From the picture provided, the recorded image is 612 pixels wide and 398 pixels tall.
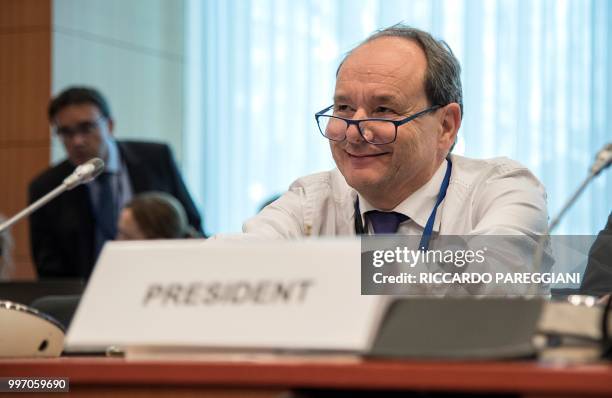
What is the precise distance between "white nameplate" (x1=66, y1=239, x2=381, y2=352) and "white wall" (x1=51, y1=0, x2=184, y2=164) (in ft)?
16.3

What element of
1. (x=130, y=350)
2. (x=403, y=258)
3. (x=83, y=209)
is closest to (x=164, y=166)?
(x=83, y=209)

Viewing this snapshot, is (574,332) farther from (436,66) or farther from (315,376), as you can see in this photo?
(436,66)

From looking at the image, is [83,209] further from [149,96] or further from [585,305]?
[585,305]

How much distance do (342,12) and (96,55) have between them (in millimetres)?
1514

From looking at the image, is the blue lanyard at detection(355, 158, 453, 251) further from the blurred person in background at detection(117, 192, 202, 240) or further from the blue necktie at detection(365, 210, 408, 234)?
the blurred person in background at detection(117, 192, 202, 240)

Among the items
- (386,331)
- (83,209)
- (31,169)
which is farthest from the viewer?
(31,169)

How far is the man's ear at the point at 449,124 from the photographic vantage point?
2.29 m

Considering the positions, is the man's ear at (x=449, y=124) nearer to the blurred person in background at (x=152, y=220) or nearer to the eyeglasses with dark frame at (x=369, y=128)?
the eyeglasses with dark frame at (x=369, y=128)

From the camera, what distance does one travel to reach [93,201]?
464 centimetres

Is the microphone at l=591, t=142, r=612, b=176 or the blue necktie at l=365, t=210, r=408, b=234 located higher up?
the microphone at l=591, t=142, r=612, b=176

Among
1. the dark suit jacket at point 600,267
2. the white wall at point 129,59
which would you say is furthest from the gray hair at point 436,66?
Result: the white wall at point 129,59

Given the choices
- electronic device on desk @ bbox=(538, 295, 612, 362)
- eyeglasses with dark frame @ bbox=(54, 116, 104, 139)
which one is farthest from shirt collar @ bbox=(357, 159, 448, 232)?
eyeglasses with dark frame @ bbox=(54, 116, 104, 139)

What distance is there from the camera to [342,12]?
6125 mm

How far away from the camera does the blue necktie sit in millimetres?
2176
